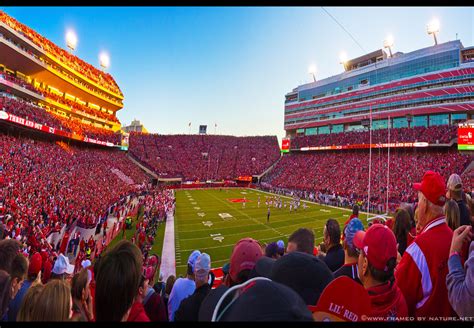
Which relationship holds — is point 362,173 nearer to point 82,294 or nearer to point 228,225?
point 228,225

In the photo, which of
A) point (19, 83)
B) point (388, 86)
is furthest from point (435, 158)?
point (19, 83)

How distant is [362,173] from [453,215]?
3806 centimetres

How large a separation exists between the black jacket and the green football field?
31.4 ft

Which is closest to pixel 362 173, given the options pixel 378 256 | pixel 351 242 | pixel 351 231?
pixel 351 231

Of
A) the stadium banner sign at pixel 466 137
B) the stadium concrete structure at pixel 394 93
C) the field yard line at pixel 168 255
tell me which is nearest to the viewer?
the field yard line at pixel 168 255

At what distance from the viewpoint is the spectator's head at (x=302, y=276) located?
1762 millimetres

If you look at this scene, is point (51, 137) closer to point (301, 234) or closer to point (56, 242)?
point (56, 242)

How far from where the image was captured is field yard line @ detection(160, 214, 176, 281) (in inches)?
457

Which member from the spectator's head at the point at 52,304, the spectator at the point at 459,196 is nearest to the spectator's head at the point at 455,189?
the spectator at the point at 459,196

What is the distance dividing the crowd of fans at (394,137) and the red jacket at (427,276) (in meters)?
42.0

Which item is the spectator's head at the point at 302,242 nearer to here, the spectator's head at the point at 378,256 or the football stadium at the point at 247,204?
the football stadium at the point at 247,204

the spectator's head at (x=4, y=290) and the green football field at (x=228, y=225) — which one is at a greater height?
the spectator's head at (x=4, y=290)

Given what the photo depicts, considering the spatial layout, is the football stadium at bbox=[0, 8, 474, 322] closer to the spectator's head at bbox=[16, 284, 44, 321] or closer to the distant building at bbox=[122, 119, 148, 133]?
the spectator's head at bbox=[16, 284, 44, 321]

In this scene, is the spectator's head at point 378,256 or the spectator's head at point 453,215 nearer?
the spectator's head at point 378,256
